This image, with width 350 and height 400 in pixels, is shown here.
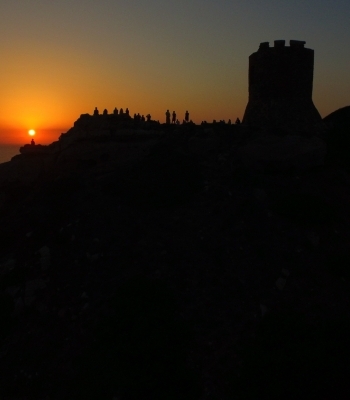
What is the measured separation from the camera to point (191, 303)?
16469 millimetres

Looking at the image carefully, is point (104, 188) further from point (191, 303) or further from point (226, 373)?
point (226, 373)

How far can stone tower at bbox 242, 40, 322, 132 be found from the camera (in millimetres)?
32344

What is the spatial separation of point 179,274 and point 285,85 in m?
20.4

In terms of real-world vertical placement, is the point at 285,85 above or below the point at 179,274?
above

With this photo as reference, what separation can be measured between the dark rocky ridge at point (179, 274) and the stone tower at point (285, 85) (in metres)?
3.90

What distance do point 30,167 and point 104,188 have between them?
29.6ft

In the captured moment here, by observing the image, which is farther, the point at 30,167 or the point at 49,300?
the point at 30,167

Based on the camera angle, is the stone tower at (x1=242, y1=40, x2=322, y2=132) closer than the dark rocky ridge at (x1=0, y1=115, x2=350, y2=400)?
No

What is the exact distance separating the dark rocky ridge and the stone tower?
3903mm

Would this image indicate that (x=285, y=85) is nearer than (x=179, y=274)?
No

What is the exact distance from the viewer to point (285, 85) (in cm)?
3266

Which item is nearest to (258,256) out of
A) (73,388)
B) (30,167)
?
(73,388)

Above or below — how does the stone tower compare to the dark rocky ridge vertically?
above

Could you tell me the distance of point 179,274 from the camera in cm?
1786
